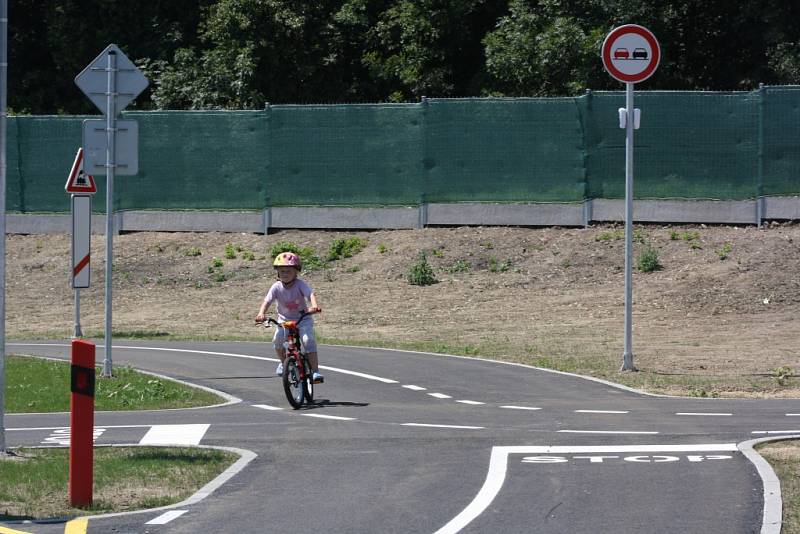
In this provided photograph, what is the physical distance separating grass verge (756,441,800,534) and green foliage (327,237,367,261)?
676 inches

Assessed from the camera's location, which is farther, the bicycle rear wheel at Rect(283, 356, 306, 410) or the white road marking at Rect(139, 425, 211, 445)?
the bicycle rear wheel at Rect(283, 356, 306, 410)

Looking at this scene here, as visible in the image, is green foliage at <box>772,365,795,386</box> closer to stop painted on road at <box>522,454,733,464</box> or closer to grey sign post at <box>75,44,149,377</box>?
stop painted on road at <box>522,454,733,464</box>

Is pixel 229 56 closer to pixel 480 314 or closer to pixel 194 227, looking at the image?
pixel 194 227

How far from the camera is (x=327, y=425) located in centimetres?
1319

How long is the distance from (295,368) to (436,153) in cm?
1436

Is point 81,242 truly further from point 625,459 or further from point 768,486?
point 768,486

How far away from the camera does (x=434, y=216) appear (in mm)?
28391

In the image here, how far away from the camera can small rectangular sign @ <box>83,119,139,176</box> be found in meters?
15.9

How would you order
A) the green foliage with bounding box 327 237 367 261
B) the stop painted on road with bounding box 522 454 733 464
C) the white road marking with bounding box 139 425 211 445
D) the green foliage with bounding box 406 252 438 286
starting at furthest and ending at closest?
the green foliage with bounding box 327 237 367 261 → the green foliage with bounding box 406 252 438 286 → the white road marking with bounding box 139 425 211 445 → the stop painted on road with bounding box 522 454 733 464

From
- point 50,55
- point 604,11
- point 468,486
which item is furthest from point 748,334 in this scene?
point 50,55

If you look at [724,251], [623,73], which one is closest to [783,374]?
[623,73]

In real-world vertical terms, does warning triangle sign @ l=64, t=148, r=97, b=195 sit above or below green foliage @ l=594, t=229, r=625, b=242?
above

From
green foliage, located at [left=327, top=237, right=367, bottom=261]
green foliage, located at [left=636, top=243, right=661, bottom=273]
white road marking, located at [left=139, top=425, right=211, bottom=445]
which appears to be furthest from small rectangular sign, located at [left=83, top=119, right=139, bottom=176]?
green foliage, located at [left=327, top=237, right=367, bottom=261]

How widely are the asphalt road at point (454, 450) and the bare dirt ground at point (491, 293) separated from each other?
111 inches
